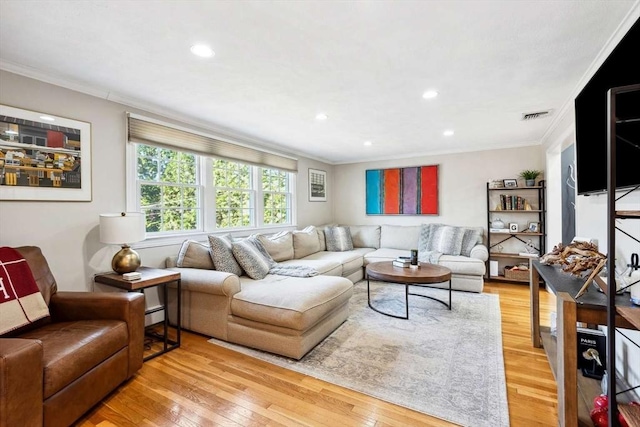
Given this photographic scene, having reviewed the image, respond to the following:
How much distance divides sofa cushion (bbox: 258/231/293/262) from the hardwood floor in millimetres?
1593

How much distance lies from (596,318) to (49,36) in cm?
335

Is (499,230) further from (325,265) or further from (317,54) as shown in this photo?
(317,54)

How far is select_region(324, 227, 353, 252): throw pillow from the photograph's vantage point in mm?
5227

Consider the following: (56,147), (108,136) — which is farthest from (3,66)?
(108,136)

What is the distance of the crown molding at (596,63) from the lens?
1600 millimetres

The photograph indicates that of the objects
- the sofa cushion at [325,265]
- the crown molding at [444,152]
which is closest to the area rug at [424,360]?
the sofa cushion at [325,265]

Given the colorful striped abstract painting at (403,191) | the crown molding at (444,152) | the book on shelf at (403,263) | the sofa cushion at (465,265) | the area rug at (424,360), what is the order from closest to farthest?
the area rug at (424,360) → the book on shelf at (403,263) → the sofa cushion at (465,265) → the crown molding at (444,152) → the colorful striped abstract painting at (403,191)

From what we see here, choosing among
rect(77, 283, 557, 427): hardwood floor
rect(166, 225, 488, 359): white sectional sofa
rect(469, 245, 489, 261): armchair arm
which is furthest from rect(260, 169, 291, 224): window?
rect(469, 245, 489, 261): armchair arm

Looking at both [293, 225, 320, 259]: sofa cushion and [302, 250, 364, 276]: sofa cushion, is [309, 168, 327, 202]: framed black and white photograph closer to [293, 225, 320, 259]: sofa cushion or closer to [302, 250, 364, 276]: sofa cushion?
[293, 225, 320, 259]: sofa cushion

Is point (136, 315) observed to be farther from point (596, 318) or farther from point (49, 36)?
point (596, 318)

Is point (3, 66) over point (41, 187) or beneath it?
over

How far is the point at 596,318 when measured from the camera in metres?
1.39

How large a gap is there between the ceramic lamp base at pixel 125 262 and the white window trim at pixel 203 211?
1.37 feet

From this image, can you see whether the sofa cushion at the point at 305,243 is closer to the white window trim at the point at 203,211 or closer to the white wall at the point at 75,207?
the white window trim at the point at 203,211
